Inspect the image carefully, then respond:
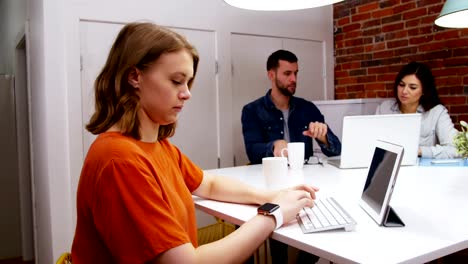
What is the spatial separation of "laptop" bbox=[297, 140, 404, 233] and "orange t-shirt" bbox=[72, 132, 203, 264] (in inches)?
15.1

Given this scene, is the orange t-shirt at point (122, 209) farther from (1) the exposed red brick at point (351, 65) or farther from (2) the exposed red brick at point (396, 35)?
(1) the exposed red brick at point (351, 65)

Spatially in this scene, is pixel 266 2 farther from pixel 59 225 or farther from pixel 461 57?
pixel 461 57

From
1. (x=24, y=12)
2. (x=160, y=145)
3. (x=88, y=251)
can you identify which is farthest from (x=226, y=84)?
(x=88, y=251)

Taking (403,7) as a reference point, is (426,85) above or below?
below

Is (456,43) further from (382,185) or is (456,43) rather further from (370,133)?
(382,185)

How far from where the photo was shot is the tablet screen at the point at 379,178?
117 cm

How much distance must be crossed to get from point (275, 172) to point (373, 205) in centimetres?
43

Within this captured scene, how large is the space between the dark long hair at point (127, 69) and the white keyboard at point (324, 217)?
52 cm

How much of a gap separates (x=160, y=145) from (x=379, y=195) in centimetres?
66

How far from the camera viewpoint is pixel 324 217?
117cm

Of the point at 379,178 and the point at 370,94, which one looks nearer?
the point at 379,178

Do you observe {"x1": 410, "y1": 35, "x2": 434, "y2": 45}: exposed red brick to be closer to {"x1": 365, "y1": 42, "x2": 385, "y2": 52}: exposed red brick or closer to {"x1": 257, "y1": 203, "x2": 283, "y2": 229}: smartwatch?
{"x1": 365, "y1": 42, "x2": 385, "y2": 52}: exposed red brick

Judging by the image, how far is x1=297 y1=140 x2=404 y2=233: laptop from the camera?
111cm

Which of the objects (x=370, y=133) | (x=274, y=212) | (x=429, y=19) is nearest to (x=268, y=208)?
(x=274, y=212)
